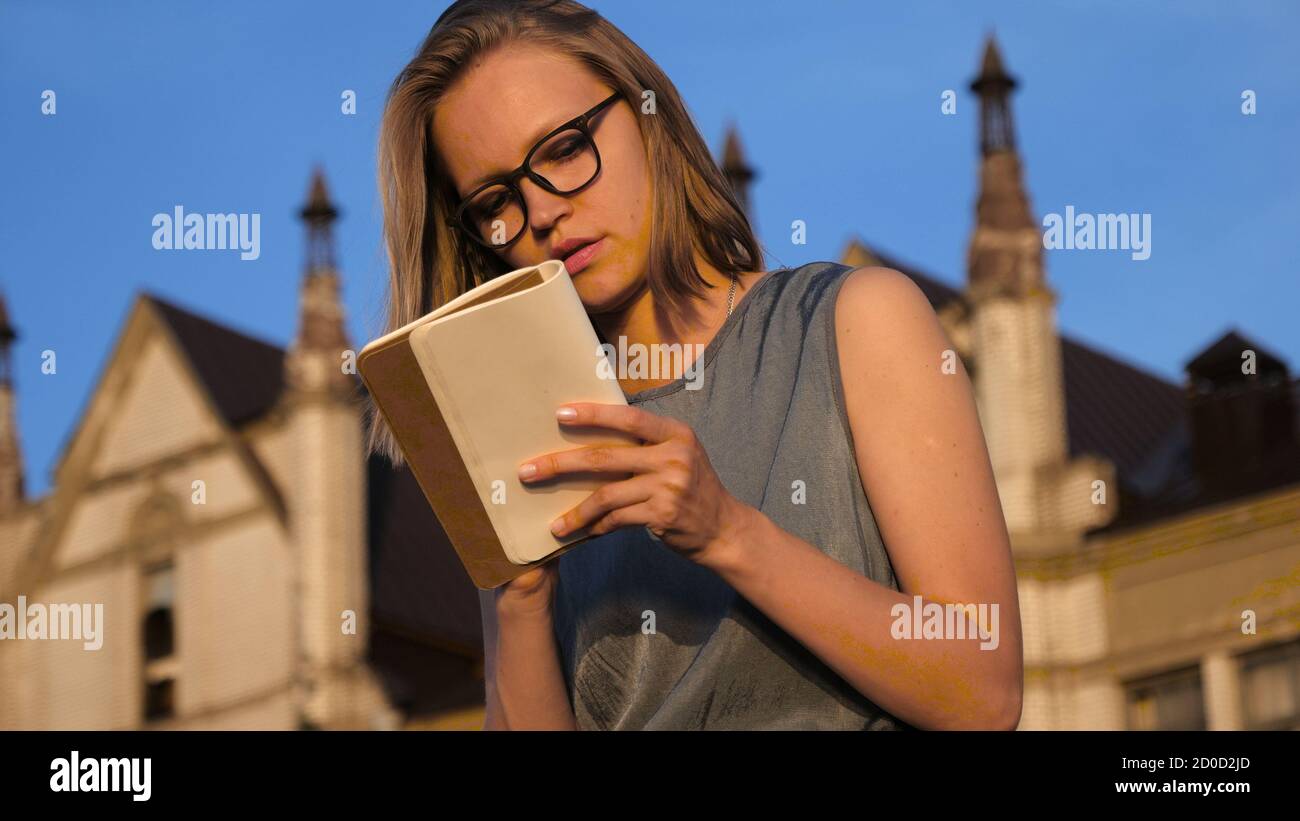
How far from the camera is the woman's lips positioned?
2.65 metres

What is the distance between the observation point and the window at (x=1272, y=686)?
18812mm

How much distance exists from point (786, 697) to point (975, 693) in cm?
25

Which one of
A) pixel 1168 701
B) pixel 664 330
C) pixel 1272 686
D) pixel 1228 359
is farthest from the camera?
pixel 1228 359

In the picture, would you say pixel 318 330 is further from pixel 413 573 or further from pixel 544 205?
pixel 544 205

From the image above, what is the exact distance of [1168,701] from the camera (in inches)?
790

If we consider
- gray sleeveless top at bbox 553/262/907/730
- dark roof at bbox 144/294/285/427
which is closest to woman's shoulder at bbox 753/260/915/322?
gray sleeveless top at bbox 553/262/907/730

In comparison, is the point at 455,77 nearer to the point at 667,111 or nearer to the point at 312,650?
the point at 667,111

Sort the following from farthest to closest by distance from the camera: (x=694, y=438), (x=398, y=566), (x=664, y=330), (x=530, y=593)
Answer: (x=398, y=566) < (x=664, y=330) < (x=530, y=593) < (x=694, y=438)

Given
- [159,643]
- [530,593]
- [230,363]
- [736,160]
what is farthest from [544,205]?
[230,363]

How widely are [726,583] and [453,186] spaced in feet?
2.44

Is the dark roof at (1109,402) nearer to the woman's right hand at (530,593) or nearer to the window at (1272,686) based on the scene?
the window at (1272,686)

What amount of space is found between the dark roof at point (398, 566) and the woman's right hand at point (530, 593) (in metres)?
20.6

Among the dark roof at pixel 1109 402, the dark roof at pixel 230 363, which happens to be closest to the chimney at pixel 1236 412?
the dark roof at pixel 1109 402
